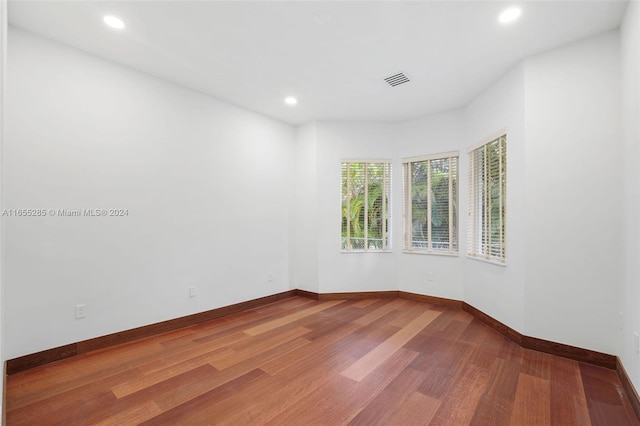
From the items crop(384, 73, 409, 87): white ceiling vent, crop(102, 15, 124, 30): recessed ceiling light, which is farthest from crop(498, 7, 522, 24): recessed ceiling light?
crop(102, 15, 124, 30): recessed ceiling light

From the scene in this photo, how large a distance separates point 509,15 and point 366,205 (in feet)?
9.87

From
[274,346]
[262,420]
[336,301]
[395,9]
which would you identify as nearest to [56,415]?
[262,420]

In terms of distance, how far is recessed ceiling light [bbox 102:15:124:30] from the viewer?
2.41 m

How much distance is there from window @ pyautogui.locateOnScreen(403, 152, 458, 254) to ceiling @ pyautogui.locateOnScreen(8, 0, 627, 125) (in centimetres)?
119

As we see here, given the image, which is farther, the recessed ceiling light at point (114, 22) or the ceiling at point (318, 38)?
the recessed ceiling light at point (114, 22)

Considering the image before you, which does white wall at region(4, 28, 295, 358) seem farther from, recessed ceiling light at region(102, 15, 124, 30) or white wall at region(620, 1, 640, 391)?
white wall at region(620, 1, 640, 391)

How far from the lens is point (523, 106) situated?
2.99m

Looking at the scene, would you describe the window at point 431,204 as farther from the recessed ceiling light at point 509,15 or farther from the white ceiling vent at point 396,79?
the recessed ceiling light at point 509,15

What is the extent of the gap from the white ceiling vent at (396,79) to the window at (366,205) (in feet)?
5.19

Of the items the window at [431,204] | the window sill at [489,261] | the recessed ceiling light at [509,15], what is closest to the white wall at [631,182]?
the recessed ceiling light at [509,15]

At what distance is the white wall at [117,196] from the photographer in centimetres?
254

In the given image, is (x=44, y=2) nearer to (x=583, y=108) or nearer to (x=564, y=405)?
(x=583, y=108)

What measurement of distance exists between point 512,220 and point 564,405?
170cm

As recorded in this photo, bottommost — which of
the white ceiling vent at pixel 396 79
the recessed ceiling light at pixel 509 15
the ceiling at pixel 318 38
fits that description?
the white ceiling vent at pixel 396 79
